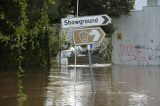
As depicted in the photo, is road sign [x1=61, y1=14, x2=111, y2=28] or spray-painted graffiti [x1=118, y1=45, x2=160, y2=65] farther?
spray-painted graffiti [x1=118, y1=45, x2=160, y2=65]

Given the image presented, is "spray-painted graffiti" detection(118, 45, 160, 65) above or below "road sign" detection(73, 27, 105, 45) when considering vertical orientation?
below

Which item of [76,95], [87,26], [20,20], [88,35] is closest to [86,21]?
[87,26]

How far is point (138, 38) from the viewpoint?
1510 inches

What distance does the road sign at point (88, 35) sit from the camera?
13625 millimetres

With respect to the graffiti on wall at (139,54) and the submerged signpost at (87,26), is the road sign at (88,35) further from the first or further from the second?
the graffiti on wall at (139,54)

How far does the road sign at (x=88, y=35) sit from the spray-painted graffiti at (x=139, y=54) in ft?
79.7

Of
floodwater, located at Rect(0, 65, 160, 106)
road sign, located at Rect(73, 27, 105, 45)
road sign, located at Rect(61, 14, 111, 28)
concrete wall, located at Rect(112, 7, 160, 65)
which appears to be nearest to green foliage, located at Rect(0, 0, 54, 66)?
road sign, located at Rect(61, 14, 111, 28)

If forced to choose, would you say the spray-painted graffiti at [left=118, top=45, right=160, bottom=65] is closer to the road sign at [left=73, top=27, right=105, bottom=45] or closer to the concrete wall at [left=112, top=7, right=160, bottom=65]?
the concrete wall at [left=112, top=7, right=160, bottom=65]

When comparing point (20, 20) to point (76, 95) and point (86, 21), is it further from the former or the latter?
point (76, 95)

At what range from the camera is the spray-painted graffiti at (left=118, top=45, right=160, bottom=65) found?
37406mm

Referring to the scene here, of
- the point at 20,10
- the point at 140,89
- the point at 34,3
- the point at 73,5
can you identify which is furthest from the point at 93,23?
the point at 73,5

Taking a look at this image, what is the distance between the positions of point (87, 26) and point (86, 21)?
1.16ft

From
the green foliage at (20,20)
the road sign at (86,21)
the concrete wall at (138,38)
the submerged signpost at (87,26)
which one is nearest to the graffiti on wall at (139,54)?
the concrete wall at (138,38)

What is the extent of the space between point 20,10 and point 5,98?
3579mm
